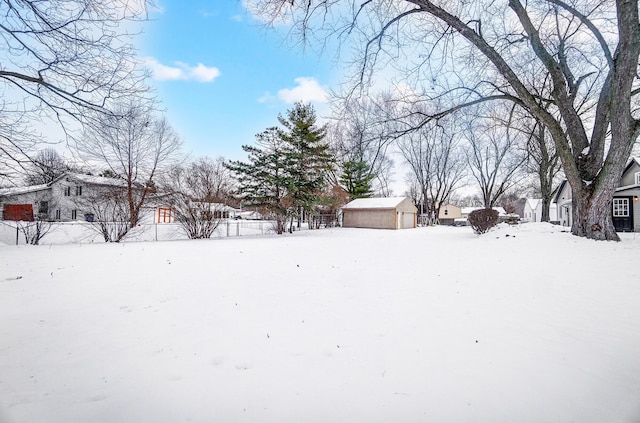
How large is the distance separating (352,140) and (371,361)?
20.9ft

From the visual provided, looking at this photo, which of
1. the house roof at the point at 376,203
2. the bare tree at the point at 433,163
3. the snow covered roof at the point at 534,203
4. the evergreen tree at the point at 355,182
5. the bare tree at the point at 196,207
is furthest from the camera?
the snow covered roof at the point at 534,203

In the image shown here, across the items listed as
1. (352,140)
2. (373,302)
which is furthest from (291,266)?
(352,140)

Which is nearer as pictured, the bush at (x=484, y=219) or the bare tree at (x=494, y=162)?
the bush at (x=484, y=219)

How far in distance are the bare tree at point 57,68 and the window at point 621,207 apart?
21423 mm

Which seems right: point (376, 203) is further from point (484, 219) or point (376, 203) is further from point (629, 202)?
point (629, 202)

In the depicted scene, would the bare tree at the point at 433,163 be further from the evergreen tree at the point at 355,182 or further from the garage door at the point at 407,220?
the garage door at the point at 407,220

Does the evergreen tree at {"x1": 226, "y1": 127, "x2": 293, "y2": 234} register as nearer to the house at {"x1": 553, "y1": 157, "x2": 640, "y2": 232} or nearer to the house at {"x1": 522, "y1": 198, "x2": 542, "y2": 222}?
the house at {"x1": 553, "y1": 157, "x2": 640, "y2": 232}

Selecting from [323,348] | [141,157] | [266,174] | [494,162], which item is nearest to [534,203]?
[494,162]

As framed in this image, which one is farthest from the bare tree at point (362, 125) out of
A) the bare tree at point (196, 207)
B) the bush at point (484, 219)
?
the bare tree at point (196, 207)

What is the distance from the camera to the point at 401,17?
7.05 meters

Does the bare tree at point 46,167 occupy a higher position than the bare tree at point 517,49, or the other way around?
the bare tree at point 517,49

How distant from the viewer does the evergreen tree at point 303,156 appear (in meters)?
16.8

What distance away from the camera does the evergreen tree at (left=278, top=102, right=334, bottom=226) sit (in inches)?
662

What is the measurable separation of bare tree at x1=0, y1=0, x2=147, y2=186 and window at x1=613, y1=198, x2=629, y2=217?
21423mm
